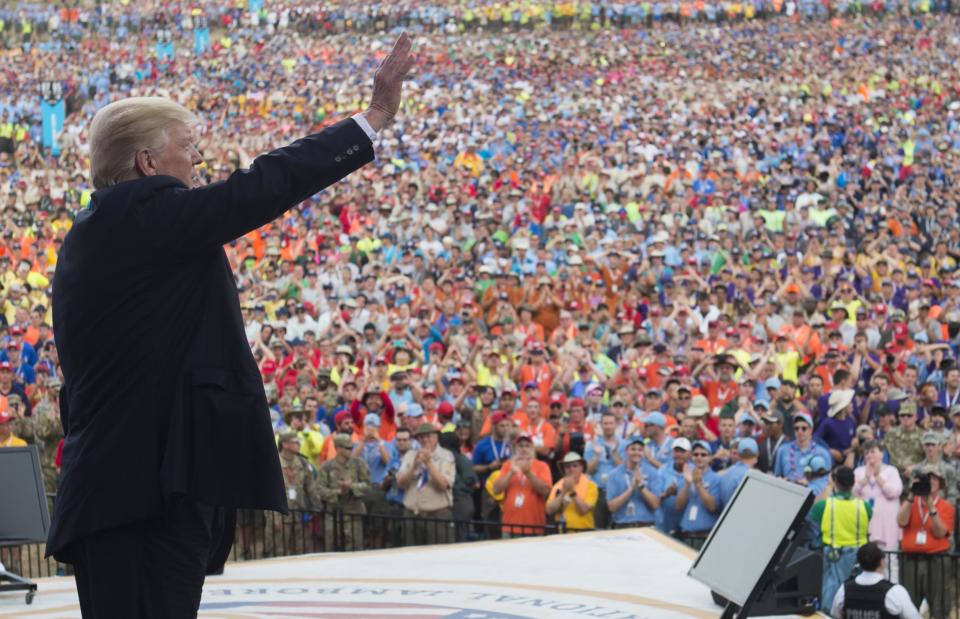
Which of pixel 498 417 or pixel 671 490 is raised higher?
pixel 498 417

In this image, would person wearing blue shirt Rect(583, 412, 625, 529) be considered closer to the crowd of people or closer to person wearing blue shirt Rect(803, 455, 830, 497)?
the crowd of people

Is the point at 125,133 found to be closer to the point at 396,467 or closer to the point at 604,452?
the point at 604,452

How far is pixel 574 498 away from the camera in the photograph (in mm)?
10883

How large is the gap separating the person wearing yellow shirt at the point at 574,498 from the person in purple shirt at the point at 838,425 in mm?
2102

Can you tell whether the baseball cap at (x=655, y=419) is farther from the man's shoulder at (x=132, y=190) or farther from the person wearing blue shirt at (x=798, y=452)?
the man's shoulder at (x=132, y=190)

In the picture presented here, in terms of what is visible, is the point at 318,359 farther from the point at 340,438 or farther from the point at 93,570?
the point at 93,570

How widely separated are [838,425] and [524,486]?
2.77m

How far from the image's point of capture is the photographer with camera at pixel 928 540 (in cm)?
978

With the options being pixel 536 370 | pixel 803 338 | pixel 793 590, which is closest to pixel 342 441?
pixel 536 370

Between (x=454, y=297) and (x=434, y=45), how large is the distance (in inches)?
968

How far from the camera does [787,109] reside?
2827 cm

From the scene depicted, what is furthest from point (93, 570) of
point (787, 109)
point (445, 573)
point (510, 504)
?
point (787, 109)

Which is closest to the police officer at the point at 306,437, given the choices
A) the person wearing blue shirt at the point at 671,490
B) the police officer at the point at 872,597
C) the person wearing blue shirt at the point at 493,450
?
the person wearing blue shirt at the point at 493,450

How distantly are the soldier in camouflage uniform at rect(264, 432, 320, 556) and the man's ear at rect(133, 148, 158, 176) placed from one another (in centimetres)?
836
